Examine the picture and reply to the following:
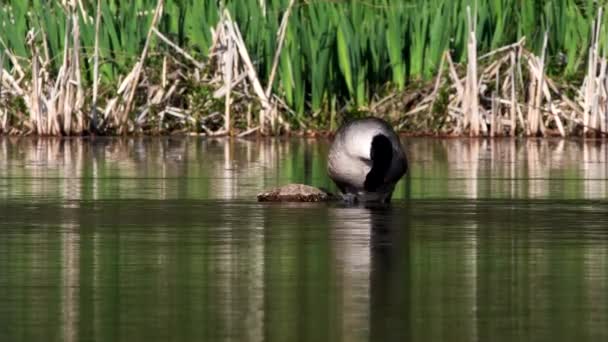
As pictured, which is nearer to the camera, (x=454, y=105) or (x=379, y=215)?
(x=379, y=215)

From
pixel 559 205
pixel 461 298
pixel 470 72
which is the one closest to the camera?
pixel 461 298

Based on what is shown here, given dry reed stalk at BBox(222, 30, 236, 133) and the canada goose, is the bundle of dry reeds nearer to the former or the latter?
dry reed stalk at BBox(222, 30, 236, 133)

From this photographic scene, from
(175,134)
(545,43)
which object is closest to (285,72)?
(175,134)

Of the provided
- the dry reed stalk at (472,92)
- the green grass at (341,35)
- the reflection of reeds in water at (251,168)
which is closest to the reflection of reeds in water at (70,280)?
the reflection of reeds in water at (251,168)

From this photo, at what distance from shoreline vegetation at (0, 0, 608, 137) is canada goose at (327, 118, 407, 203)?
29.4ft

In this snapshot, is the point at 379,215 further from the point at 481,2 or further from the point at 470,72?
the point at 481,2

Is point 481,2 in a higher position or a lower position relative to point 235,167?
higher

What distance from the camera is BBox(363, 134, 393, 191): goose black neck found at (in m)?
12.5

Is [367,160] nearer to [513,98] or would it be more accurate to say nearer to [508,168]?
[508,168]

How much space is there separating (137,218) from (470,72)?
35.0ft

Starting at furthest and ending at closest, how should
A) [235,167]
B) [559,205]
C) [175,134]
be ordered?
[175,134] < [235,167] < [559,205]

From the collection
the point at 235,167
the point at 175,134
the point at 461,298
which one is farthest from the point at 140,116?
the point at 461,298

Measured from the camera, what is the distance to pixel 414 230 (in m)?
10.7

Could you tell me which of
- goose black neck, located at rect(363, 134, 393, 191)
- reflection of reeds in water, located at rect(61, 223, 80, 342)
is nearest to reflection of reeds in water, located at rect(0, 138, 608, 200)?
goose black neck, located at rect(363, 134, 393, 191)
